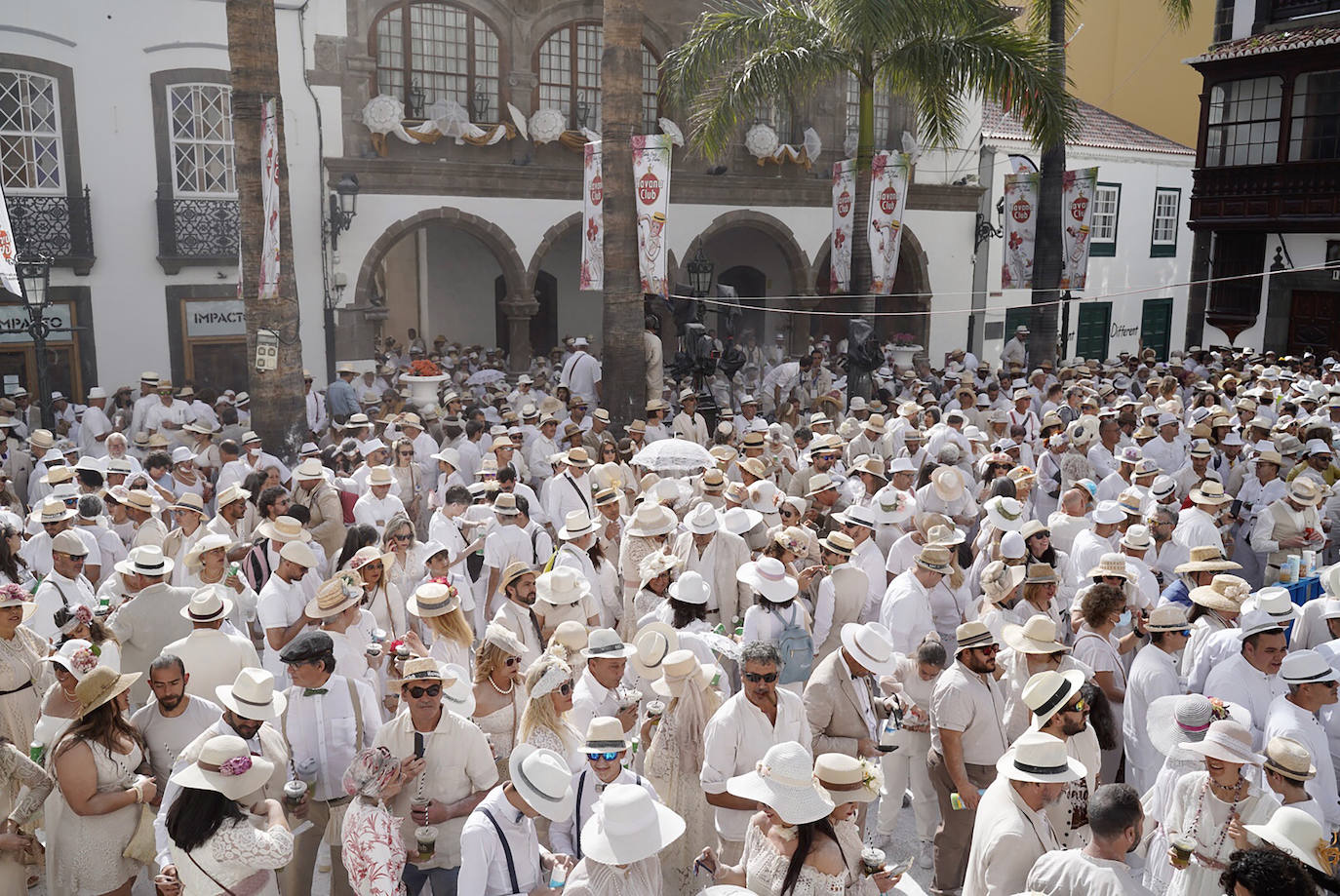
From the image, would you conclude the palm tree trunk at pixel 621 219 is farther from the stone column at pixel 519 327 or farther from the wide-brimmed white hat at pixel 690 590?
the wide-brimmed white hat at pixel 690 590

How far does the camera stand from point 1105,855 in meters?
4.01

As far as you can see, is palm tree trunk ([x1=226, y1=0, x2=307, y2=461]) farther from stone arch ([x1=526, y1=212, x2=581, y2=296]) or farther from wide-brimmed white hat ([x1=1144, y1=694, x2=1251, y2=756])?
wide-brimmed white hat ([x1=1144, y1=694, x2=1251, y2=756])

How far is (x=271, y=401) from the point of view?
42.8 feet

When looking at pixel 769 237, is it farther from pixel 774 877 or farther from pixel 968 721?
pixel 774 877

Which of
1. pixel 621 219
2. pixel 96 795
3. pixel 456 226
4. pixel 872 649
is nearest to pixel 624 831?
pixel 872 649

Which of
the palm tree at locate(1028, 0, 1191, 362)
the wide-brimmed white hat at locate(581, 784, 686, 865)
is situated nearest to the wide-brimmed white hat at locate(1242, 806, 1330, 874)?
the wide-brimmed white hat at locate(581, 784, 686, 865)

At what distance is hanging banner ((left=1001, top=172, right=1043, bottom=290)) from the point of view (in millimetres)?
21859

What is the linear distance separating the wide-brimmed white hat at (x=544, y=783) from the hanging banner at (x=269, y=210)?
10.1m

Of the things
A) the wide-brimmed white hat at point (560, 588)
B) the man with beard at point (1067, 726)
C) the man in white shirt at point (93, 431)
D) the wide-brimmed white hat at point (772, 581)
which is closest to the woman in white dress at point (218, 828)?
the wide-brimmed white hat at point (560, 588)

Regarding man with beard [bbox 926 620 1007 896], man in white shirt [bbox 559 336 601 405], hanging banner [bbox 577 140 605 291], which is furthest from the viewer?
man in white shirt [bbox 559 336 601 405]

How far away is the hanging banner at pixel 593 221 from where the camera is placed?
15422 millimetres

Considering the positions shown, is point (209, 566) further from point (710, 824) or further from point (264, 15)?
point (264, 15)

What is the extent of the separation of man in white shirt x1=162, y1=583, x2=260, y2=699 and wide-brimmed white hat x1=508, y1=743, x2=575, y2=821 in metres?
2.28

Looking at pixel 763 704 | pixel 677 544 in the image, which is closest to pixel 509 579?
pixel 677 544
